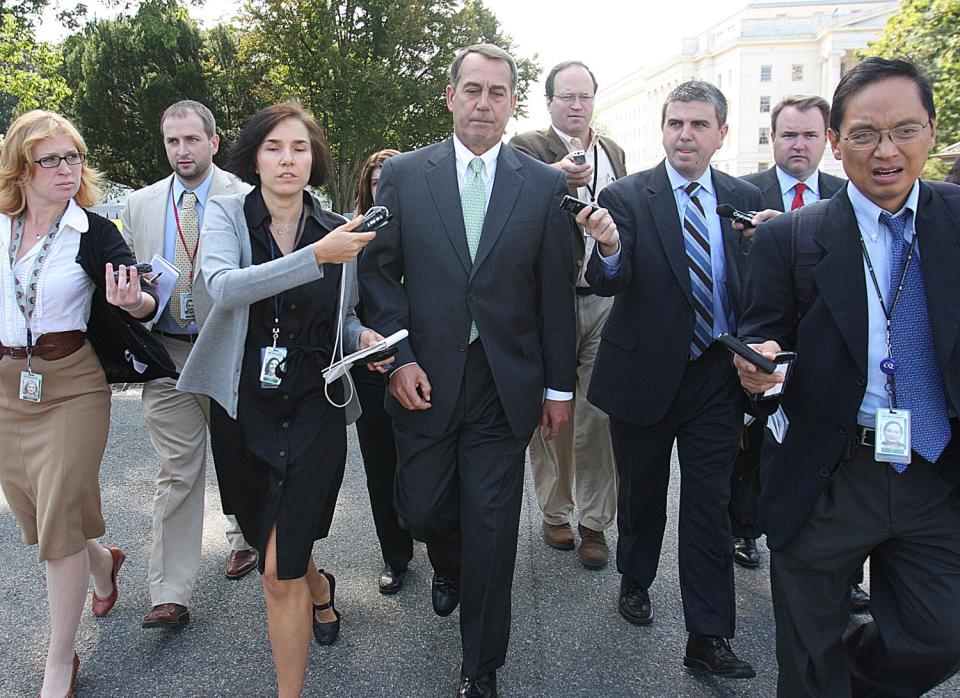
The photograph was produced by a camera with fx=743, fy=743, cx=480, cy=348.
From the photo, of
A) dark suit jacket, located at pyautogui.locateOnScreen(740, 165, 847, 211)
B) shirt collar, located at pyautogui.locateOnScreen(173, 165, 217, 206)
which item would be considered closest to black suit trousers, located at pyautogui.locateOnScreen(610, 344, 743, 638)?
dark suit jacket, located at pyautogui.locateOnScreen(740, 165, 847, 211)

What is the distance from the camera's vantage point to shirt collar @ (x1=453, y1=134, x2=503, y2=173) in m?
3.18

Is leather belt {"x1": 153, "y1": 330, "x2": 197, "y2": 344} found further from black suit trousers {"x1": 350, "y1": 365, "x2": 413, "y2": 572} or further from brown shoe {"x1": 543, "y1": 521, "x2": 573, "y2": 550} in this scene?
brown shoe {"x1": 543, "y1": 521, "x2": 573, "y2": 550}

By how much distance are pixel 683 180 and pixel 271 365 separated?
79.8 inches

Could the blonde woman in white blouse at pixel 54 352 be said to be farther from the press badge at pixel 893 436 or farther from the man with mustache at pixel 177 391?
the press badge at pixel 893 436

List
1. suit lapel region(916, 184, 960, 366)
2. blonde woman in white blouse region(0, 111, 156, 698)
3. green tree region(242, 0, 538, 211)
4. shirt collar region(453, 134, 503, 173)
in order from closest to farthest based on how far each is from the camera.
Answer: suit lapel region(916, 184, 960, 366)
blonde woman in white blouse region(0, 111, 156, 698)
shirt collar region(453, 134, 503, 173)
green tree region(242, 0, 538, 211)

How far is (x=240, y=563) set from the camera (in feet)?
13.5

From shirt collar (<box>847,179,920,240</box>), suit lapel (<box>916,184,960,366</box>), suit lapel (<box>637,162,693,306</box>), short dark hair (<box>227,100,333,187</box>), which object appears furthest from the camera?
suit lapel (<box>637,162,693,306</box>)

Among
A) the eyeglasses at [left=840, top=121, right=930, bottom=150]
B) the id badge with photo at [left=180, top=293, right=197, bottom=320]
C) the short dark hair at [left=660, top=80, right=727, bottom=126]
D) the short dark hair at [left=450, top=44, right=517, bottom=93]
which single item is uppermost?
the short dark hair at [left=450, top=44, right=517, bottom=93]

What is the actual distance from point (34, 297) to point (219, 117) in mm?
27493

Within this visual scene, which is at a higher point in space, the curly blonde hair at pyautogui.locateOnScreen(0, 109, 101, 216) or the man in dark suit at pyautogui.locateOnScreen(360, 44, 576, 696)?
the curly blonde hair at pyautogui.locateOnScreen(0, 109, 101, 216)

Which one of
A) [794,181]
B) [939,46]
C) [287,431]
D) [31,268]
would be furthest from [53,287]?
[939,46]

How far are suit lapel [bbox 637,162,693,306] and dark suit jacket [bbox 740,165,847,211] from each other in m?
1.01

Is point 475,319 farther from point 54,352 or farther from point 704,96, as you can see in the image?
point 54,352

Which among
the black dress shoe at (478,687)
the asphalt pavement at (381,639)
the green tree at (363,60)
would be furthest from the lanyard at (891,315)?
the green tree at (363,60)
